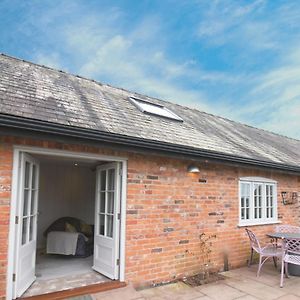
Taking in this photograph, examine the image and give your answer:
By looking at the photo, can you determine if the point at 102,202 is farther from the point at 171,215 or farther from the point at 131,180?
the point at 171,215

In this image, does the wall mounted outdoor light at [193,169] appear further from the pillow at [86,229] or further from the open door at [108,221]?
the pillow at [86,229]

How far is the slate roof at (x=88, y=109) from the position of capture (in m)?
4.74

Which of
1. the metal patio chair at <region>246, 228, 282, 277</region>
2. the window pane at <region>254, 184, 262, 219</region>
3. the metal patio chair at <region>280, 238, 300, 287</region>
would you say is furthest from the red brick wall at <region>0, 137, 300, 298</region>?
the metal patio chair at <region>280, 238, 300, 287</region>

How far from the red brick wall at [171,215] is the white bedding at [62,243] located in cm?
251

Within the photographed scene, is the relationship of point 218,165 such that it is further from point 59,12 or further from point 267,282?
point 59,12

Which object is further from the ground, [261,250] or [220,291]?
[261,250]

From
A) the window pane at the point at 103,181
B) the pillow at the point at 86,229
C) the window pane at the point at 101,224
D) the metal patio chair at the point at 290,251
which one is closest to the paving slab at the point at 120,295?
the window pane at the point at 101,224

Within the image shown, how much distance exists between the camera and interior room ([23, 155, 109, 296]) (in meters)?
5.39

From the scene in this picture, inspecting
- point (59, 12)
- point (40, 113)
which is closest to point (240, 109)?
point (59, 12)

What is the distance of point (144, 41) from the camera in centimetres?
1644

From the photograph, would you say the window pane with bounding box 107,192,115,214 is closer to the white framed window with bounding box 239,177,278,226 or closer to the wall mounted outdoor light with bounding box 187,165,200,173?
the wall mounted outdoor light with bounding box 187,165,200,173

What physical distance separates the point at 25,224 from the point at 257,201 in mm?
5673

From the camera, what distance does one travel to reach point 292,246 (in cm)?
596

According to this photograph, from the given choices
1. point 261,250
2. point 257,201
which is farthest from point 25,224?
point 257,201
